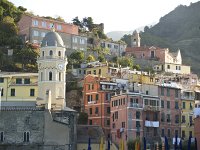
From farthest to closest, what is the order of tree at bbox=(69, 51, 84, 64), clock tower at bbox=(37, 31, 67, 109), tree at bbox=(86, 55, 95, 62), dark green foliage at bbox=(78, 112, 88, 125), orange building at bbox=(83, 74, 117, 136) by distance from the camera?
tree at bbox=(86, 55, 95, 62) → tree at bbox=(69, 51, 84, 64) → dark green foliage at bbox=(78, 112, 88, 125) → orange building at bbox=(83, 74, 117, 136) → clock tower at bbox=(37, 31, 67, 109)

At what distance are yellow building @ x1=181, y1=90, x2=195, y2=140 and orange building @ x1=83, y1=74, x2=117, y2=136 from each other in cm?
1196

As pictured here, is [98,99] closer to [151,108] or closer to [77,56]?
[151,108]

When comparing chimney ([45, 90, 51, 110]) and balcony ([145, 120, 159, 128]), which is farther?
balcony ([145, 120, 159, 128])

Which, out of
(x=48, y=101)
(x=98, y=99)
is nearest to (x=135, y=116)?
(x=98, y=99)

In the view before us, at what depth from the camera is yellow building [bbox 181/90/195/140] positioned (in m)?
92.7

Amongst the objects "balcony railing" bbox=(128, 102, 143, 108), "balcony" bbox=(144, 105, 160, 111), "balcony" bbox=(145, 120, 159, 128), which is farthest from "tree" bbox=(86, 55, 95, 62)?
"balcony" bbox=(145, 120, 159, 128)

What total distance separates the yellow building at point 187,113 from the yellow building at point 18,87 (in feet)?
80.2

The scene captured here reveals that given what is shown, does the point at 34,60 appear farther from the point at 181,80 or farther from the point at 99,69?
the point at 181,80

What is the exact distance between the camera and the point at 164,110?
300ft

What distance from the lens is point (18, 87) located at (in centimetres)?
8988

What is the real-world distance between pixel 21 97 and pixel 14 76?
3.58 meters

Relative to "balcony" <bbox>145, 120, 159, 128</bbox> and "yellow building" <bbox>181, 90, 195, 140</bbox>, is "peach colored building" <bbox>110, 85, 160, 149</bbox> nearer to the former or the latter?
"balcony" <bbox>145, 120, 159, 128</bbox>

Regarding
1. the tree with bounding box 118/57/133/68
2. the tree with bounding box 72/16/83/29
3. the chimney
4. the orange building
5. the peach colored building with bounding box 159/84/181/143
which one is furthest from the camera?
the tree with bounding box 72/16/83/29

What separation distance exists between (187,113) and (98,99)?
15.0 m
